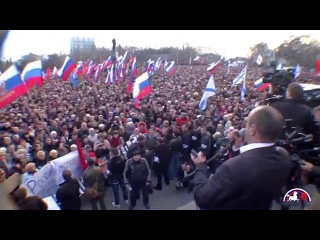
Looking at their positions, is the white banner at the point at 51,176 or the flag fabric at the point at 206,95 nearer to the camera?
the white banner at the point at 51,176

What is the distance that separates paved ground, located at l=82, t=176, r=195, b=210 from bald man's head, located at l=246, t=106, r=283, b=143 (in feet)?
12.4

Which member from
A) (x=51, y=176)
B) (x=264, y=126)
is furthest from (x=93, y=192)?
(x=264, y=126)

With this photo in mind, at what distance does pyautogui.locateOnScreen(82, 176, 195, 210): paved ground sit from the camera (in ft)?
19.5

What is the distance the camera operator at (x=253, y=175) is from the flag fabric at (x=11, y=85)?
19.6 feet

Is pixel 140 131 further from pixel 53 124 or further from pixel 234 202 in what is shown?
pixel 234 202

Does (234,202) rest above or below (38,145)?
above

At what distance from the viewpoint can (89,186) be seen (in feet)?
18.4

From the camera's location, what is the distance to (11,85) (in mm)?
7223

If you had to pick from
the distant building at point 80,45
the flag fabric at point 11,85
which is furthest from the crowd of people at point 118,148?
the distant building at point 80,45

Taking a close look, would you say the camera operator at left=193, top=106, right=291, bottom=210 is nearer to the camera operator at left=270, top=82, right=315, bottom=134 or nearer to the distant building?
the camera operator at left=270, top=82, right=315, bottom=134

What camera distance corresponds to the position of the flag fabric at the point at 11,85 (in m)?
6.97

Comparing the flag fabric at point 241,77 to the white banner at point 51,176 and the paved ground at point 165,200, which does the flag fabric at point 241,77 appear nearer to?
the paved ground at point 165,200
